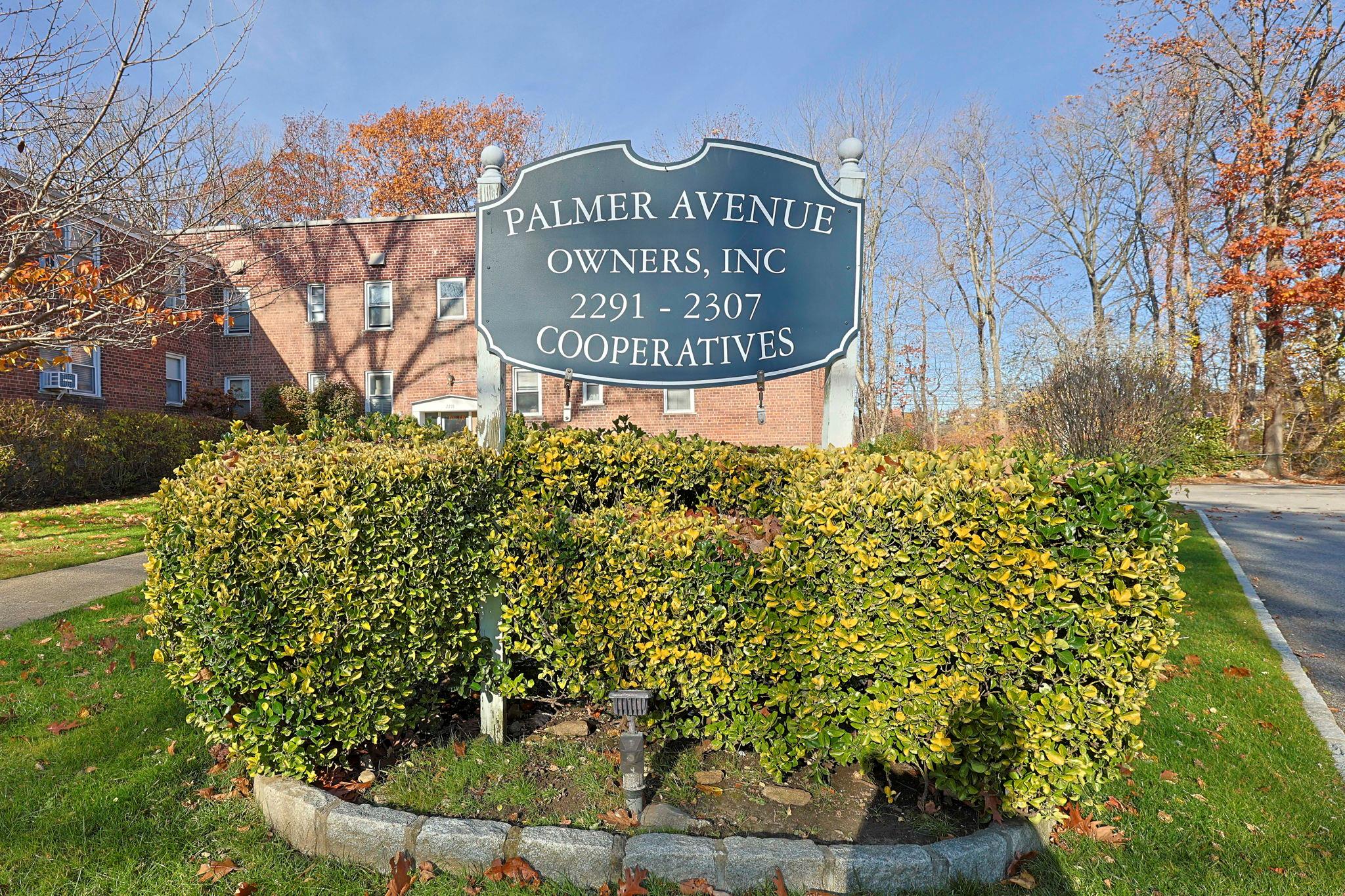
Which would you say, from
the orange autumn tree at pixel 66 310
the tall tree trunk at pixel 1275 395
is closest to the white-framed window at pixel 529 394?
the orange autumn tree at pixel 66 310

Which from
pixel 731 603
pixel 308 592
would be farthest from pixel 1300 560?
pixel 308 592

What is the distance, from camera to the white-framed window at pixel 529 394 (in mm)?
18125

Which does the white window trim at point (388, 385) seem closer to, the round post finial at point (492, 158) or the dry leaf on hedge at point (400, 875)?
the round post finial at point (492, 158)

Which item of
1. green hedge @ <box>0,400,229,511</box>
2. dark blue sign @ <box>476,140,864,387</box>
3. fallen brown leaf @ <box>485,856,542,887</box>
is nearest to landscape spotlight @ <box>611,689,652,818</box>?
fallen brown leaf @ <box>485,856,542,887</box>

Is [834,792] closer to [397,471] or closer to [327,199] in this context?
[397,471]

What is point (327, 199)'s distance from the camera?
92.3ft

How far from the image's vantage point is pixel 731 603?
8.86ft

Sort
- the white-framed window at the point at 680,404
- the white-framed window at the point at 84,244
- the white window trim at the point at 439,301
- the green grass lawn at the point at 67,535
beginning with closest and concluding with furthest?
1. the white-framed window at the point at 84,244
2. the green grass lawn at the point at 67,535
3. the white-framed window at the point at 680,404
4. the white window trim at the point at 439,301

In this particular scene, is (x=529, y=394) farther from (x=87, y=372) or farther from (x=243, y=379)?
(x=87, y=372)

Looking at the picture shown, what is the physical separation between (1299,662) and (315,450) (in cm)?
630

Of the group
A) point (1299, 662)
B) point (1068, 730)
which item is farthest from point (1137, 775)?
point (1299, 662)

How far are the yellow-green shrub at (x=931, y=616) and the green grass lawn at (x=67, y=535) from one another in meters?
5.34

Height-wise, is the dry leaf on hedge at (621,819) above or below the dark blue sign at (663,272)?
below

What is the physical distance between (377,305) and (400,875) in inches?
760
